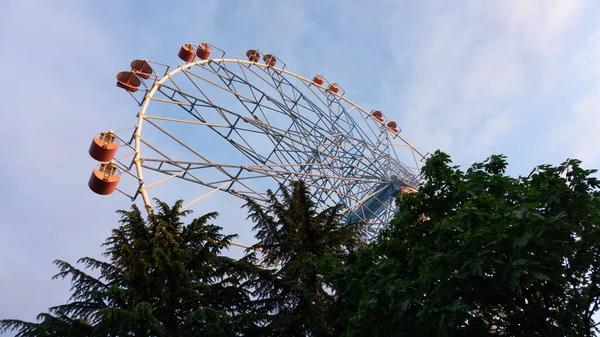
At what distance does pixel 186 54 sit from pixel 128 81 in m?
4.03

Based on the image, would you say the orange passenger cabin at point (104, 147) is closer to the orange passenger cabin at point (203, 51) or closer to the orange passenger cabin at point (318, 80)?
the orange passenger cabin at point (203, 51)

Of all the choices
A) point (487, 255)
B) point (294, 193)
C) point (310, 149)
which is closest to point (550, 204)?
point (487, 255)

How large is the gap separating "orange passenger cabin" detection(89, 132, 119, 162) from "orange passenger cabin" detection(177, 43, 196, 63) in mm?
7608

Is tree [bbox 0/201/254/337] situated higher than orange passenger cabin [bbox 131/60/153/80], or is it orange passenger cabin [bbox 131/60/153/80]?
orange passenger cabin [bbox 131/60/153/80]

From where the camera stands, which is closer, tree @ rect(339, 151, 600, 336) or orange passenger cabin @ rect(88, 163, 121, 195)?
tree @ rect(339, 151, 600, 336)

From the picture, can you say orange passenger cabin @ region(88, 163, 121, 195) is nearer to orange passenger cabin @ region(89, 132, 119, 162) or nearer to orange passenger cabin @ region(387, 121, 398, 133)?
orange passenger cabin @ region(89, 132, 119, 162)

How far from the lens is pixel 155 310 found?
37.5 ft

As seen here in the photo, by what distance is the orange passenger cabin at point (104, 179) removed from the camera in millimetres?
18078

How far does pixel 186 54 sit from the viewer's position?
997 inches

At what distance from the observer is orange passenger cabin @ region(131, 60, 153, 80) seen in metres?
22.5

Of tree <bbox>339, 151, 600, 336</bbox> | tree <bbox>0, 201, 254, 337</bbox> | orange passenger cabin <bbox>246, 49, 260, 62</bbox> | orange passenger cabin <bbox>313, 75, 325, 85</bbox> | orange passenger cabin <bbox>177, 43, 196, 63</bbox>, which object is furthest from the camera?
orange passenger cabin <bbox>313, 75, 325, 85</bbox>

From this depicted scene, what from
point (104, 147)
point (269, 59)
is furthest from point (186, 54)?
point (104, 147)

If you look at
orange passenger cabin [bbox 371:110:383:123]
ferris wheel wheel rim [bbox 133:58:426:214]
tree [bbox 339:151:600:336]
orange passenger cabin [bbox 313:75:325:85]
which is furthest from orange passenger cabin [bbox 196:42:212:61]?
tree [bbox 339:151:600:336]

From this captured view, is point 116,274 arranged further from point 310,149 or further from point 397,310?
point 310,149
